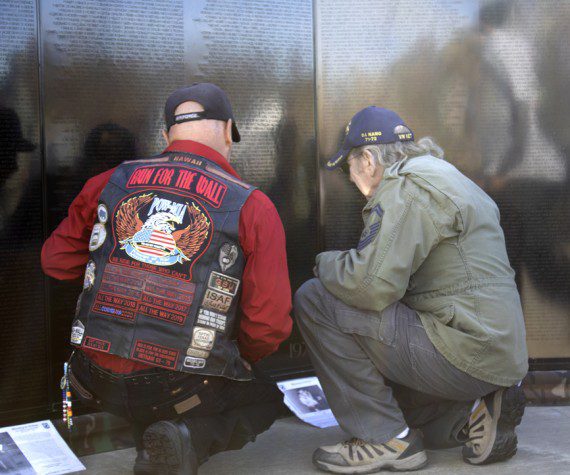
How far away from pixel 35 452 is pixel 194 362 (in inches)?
39.9

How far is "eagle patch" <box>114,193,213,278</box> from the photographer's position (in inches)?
114

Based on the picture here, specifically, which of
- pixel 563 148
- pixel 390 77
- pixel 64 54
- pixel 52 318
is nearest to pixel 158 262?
pixel 52 318

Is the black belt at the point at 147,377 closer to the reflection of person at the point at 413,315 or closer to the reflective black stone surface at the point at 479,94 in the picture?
the reflection of person at the point at 413,315

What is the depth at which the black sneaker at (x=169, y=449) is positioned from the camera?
2885mm

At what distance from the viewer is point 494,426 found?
3.29 metres

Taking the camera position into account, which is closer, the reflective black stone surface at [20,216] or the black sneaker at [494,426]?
the black sneaker at [494,426]

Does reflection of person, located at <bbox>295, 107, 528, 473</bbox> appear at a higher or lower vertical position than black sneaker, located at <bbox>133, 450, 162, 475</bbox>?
higher

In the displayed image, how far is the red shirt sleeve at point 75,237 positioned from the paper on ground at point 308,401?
1410 millimetres

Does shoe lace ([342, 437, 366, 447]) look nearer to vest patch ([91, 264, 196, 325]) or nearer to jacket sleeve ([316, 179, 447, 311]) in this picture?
jacket sleeve ([316, 179, 447, 311])

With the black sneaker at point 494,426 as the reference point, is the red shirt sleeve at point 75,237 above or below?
above

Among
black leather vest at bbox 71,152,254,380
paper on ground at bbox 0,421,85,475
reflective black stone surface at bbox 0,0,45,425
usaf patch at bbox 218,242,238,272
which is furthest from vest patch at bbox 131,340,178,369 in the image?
reflective black stone surface at bbox 0,0,45,425

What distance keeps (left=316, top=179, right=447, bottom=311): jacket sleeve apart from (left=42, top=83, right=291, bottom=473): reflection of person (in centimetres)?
30

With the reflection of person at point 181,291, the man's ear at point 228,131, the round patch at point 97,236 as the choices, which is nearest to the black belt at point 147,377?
the reflection of person at point 181,291

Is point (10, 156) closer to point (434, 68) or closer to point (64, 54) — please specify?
point (64, 54)
